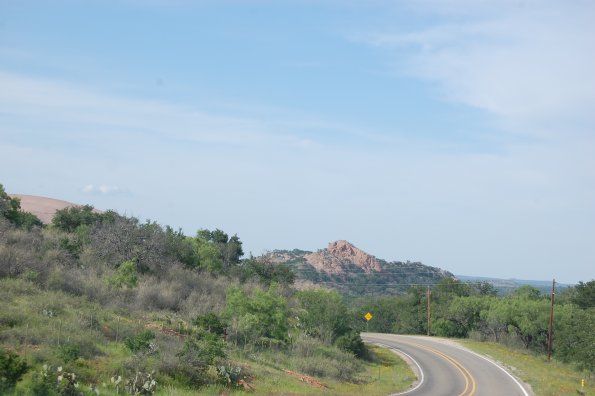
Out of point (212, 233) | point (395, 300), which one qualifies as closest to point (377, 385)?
point (212, 233)

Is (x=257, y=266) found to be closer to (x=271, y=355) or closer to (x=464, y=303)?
(x=464, y=303)

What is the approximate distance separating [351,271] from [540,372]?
4112 inches

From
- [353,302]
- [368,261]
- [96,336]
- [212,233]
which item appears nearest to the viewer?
[96,336]

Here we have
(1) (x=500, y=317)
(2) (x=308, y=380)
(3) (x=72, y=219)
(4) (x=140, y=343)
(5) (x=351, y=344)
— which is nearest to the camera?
(4) (x=140, y=343)

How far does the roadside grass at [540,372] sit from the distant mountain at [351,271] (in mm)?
72909

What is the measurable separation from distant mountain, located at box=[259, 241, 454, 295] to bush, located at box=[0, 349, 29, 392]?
4269 inches

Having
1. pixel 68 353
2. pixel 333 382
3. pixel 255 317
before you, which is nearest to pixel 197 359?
pixel 68 353

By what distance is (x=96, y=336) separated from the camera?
21.7 meters

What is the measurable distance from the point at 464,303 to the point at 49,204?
53467 mm

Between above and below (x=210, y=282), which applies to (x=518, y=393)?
below

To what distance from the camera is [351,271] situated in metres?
143

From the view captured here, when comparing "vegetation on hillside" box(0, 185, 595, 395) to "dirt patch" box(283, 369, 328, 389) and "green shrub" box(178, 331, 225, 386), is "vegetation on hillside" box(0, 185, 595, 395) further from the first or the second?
"dirt patch" box(283, 369, 328, 389)

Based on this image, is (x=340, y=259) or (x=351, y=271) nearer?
(x=351, y=271)

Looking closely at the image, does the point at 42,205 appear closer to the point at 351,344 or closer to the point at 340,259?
the point at 351,344
